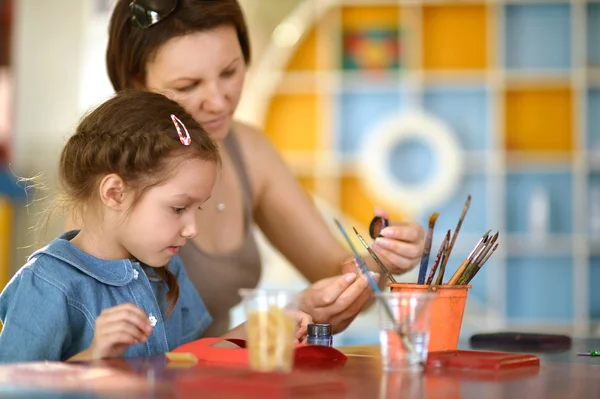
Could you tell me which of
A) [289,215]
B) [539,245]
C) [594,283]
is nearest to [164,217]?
[289,215]

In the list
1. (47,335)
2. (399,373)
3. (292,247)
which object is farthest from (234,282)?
(399,373)

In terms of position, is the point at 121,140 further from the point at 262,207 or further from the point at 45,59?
the point at 45,59

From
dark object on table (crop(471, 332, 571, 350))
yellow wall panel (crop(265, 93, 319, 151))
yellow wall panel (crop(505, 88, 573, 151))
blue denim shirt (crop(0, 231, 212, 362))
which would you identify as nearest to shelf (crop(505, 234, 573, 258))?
yellow wall panel (crop(505, 88, 573, 151))

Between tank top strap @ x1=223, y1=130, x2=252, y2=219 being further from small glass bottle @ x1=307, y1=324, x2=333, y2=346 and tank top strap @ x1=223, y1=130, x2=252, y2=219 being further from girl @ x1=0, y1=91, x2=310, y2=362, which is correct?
small glass bottle @ x1=307, y1=324, x2=333, y2=346

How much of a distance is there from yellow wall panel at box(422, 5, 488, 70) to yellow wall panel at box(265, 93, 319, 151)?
74cm

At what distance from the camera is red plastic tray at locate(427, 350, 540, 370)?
3.62 feet

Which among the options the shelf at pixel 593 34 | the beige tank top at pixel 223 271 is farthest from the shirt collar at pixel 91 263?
the shelf at pixel 593 34

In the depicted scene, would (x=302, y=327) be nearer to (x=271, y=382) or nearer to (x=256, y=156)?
(x=271, y=382)

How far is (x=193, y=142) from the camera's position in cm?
146

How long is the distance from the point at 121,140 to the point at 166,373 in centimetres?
54

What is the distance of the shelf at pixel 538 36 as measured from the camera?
207 inches

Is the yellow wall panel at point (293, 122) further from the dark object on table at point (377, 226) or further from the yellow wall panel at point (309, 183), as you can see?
the dark object on table at point (377, 226)

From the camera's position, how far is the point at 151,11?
67.4 inches

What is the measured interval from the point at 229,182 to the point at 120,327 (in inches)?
37.4
